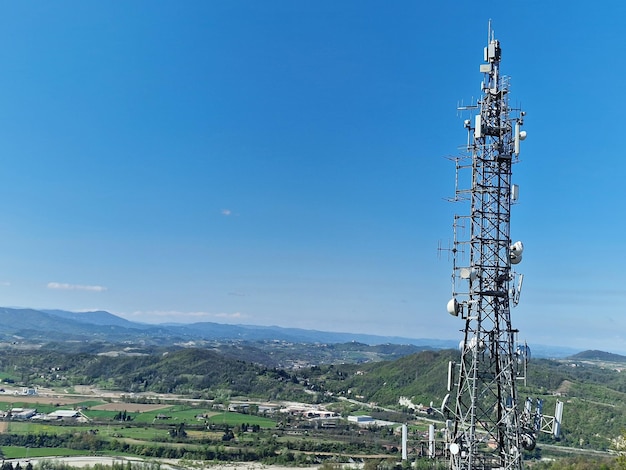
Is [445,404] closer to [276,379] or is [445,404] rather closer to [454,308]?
[454,308]

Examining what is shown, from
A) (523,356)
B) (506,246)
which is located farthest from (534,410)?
(506,246)

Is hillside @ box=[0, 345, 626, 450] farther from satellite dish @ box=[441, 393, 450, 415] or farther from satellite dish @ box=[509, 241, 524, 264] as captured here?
satellite dish @ box=[509, 241, 524, 264]

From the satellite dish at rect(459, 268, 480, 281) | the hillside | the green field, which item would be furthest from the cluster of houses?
the satellite dish at rect(459, 268, 480, 281)

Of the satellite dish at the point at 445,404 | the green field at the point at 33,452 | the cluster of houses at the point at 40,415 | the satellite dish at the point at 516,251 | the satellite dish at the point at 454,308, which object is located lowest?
the cluster of houses at the point at 40,415

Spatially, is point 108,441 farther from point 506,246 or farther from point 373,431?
point 506,246

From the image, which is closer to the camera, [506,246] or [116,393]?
[506,246]

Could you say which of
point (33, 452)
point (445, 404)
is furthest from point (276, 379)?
point (445, 404)

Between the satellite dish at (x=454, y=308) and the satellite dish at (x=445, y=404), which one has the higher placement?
the satellite dish at (x=454, y=308)

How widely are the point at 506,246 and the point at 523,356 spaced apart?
5.99 feet

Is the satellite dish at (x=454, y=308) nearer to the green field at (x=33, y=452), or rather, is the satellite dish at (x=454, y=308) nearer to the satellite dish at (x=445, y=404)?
the satellite dish at (x=445, y=404)

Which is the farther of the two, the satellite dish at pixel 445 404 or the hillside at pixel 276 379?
the hillside at pixel 276 379

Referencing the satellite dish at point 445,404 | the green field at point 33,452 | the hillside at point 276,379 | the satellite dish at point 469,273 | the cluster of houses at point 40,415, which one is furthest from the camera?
the hillside at point 276,379

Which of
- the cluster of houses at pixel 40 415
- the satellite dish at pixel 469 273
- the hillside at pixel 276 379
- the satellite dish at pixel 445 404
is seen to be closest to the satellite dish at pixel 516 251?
the satellite dish at pixel 469 273

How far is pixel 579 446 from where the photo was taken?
64562mm
